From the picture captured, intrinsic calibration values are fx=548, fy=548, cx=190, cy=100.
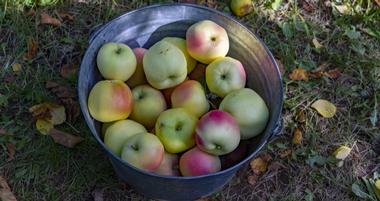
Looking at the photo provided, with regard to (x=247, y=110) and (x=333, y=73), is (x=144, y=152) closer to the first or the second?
(x=247, y=110)

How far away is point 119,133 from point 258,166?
22.0 inches

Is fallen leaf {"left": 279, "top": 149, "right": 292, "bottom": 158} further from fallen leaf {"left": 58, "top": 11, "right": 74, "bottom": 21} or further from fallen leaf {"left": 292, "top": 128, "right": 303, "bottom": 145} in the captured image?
fallen leaf {"left": 58, "top": 11, "right": 74, "bottom": 21}

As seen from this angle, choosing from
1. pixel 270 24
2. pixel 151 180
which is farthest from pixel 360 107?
pixel 151 180

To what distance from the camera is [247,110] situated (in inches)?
65.3

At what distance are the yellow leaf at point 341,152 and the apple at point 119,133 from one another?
74 centimetres

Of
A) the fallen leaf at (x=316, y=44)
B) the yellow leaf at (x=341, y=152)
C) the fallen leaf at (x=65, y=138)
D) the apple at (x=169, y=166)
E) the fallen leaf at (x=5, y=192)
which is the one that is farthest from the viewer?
the fallen leaf at (x=316, y=44)

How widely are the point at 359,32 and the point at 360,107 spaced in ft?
1.18

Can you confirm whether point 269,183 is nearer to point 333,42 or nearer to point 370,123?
point 370,123

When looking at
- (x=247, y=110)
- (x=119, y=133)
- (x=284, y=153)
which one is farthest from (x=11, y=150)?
(x=284, y=153)

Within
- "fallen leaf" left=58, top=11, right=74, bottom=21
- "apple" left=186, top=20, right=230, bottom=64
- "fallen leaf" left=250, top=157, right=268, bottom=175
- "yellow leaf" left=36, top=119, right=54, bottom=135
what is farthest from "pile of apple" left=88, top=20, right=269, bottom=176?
"fallen leaf" left=58, top=11, right=74, bottom=21

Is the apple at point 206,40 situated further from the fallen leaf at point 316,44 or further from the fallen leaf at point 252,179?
the fallen leaf at point 316,44

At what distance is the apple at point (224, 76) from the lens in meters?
A: 1.72

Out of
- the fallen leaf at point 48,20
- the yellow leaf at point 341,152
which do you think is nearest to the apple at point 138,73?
Answer: the fallen leaf at point 48,20

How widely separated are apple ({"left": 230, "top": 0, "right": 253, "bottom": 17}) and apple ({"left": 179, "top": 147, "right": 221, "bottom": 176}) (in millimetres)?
792
